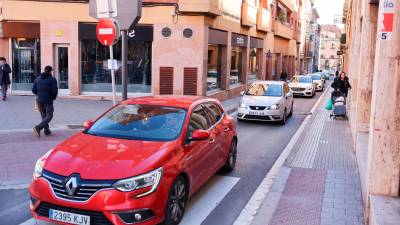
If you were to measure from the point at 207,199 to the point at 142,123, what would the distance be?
1503 mm

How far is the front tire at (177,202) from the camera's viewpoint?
5.35 m

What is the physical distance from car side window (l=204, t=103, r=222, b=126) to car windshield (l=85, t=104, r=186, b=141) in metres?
0.98

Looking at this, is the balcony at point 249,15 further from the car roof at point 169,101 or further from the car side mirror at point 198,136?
the car side mirror at point 198,136

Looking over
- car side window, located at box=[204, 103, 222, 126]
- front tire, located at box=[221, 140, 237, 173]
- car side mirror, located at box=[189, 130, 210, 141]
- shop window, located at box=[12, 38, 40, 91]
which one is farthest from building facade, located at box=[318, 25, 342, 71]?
car side mirror, located at box=[189, 130, 210, 141]

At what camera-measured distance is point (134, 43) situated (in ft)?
64.7

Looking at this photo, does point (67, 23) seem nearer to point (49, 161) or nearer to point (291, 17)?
point (49, 161)

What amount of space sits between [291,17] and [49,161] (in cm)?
4969

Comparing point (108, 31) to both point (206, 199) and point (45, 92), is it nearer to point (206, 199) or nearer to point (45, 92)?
point (45, 92)

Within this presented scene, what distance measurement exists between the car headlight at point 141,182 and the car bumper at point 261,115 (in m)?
9.84

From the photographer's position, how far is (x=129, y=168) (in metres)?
5.08

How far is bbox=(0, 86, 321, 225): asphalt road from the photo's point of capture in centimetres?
593

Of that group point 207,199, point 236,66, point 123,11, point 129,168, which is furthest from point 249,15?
point 129,168

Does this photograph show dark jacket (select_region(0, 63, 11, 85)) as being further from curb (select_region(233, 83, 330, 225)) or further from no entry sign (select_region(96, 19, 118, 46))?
curb (select_region(233, 83, 330, 225))

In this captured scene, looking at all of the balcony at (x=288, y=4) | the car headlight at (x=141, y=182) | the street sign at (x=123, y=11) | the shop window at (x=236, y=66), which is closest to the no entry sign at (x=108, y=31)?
the street sign at (x=123, y=11)
